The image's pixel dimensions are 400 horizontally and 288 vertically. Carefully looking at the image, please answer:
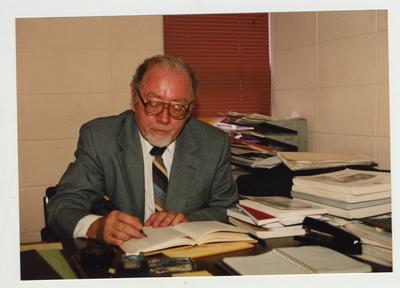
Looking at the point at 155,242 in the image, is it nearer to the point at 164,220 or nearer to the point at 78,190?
the point at 164,220

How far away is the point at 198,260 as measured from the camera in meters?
0.98

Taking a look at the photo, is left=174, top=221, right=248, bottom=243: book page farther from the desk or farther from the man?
the man

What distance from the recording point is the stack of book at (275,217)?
1146 mm

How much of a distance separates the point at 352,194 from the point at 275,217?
0.20 meters

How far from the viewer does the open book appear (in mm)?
1024

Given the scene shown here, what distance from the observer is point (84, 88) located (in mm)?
2100

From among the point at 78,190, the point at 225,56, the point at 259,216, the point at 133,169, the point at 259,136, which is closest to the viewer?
the point at 259,216

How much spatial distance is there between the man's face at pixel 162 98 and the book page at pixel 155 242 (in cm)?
50

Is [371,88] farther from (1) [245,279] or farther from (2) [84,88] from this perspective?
(2) [84,88]

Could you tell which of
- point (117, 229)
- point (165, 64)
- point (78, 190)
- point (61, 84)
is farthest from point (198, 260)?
point (61, 84)

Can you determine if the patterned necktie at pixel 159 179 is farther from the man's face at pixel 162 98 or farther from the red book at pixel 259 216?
the red book at pixel 259 216

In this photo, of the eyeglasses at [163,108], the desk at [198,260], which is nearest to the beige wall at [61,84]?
the eyeglasses at [163,108]

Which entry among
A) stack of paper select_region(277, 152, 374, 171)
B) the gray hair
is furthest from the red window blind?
stack of paper select_region(277, 152, 374, 171)

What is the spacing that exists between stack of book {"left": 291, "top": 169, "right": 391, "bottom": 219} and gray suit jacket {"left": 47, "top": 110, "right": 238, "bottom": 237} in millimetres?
325
